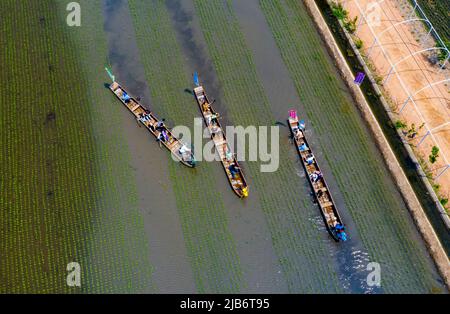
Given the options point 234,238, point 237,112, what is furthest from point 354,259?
point 237,112

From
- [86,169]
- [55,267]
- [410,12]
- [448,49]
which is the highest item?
[410,12]

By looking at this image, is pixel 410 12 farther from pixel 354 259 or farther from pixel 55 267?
pixel 55 267

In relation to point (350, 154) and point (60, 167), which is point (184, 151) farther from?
point (350, 154)

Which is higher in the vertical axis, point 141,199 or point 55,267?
point 141,199

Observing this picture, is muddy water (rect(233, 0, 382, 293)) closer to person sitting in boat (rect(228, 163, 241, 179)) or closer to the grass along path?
the grass along path

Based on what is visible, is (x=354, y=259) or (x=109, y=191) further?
(x=109, y=191)

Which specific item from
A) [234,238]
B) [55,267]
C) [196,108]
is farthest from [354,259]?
[55,267]
